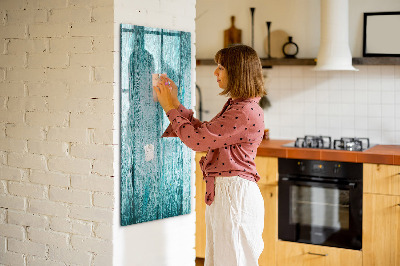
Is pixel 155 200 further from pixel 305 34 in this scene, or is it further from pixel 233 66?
pixel 305 34

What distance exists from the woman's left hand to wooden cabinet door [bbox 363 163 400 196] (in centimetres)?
173

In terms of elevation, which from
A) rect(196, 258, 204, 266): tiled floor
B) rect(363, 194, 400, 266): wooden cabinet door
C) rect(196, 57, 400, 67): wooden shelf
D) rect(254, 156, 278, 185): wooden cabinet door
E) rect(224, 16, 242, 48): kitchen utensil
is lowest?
rect(196, 258, 204, 266): tiled floor

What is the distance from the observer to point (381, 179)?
391 centimetres

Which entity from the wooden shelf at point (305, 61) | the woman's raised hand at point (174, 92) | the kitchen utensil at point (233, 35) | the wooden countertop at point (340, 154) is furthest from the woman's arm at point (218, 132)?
the kitchen utensil at point (233, 35)

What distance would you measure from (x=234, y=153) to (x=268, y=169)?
164cm

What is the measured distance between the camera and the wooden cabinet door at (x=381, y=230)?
3891 millimetres

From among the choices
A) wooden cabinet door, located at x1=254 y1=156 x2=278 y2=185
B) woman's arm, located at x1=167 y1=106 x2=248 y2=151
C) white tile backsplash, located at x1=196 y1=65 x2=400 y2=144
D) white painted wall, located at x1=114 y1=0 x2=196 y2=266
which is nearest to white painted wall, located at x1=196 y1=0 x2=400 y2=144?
white tile backsplash, located at x1=196 y1=65 x2=400 y2=144

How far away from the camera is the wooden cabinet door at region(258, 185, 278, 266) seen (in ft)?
14.1

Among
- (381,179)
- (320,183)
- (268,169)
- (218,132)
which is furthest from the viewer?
(268,169)

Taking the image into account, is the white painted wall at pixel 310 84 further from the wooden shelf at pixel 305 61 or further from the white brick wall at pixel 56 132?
the white brick wall at pixel 56 132

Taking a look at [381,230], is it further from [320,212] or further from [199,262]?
[199,262]

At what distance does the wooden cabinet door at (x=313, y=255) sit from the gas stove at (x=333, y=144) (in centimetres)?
71

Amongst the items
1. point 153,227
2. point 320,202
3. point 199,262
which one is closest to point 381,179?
point 320,202

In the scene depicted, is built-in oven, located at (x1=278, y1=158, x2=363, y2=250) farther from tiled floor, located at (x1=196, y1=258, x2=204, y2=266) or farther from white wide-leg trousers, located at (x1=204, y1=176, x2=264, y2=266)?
white wide-leg trousers, located at (x1=204, y1=176, x2=264, y2=266)
